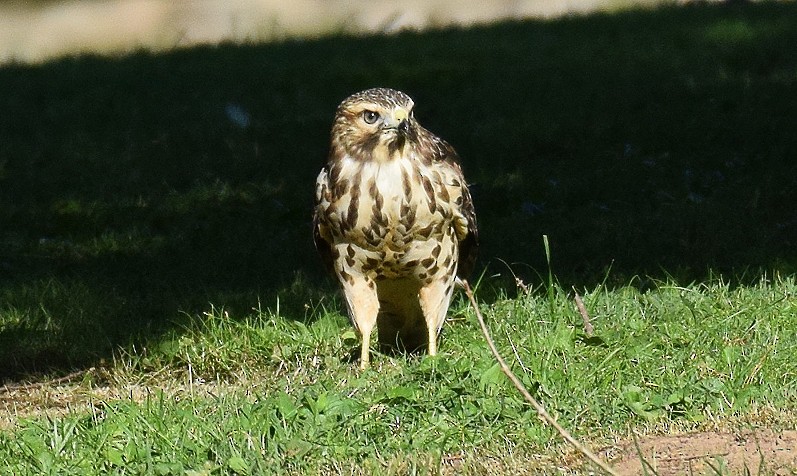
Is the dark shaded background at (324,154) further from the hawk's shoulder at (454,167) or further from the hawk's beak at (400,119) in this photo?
the hawk's beak at (400,119)

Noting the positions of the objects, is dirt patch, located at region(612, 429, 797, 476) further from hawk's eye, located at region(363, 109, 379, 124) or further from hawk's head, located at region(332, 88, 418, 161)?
hawk's eye, located at region(363, 109, 379, 124)

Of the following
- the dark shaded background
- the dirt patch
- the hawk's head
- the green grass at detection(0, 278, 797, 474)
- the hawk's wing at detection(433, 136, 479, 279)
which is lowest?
the dark shaded background

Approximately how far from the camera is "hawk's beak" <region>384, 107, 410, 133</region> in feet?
17.7

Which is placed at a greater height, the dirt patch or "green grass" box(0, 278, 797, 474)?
the dirt patch

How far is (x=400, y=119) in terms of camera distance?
5402 millimetres

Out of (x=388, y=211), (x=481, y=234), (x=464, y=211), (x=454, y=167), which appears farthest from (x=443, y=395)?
(x=481, y=234)

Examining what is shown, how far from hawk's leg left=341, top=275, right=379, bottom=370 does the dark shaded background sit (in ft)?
2.83

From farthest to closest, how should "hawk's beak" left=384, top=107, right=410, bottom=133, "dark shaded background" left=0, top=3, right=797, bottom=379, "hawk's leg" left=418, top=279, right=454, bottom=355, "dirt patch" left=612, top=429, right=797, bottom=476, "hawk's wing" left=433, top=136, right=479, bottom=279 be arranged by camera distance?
"dark shaded background" left=0, top=3, right=797, bottom=379 → "hawk's leg" left=418, top=279, right=454, bottom=355 → "hawk's wing" left=433, top=136, right=479, bottom=279 → "hawk's beak" left=384, top=107, right=410, bottom=133 → "dirt patch" left=612, top=429, right=797, bottom=476

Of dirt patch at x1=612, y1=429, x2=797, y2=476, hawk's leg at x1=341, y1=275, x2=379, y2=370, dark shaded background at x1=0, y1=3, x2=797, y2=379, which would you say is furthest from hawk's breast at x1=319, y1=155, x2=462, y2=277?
dirt patch at x1=612, y1=429, x2=797, y2=476

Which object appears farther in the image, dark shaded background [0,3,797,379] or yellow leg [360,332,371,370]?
dark shaded background [0,3,797,379]

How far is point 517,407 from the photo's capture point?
4.94 m

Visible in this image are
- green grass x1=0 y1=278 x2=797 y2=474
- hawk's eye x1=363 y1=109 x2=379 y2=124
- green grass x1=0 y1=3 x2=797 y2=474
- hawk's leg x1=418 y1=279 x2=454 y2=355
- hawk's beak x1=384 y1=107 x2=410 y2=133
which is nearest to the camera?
green grass x1=0 y1=278 x2=797 y2=474

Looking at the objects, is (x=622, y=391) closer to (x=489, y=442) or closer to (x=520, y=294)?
(x=489, y=442)

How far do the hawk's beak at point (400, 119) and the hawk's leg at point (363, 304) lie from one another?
702 millimetres
